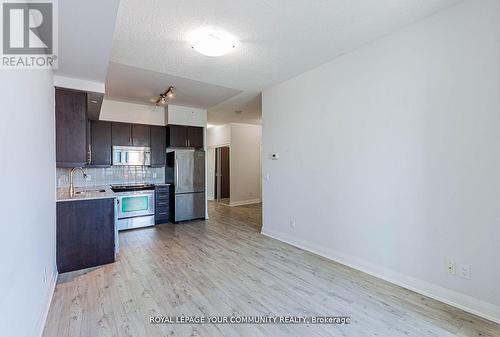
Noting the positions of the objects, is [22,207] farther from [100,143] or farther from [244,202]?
[244,202]

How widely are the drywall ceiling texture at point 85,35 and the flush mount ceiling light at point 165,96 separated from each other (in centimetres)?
154

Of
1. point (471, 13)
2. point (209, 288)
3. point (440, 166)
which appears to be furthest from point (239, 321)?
point (471, 13)

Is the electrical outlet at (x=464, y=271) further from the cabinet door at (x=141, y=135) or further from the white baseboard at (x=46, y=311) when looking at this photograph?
the cabinet door at (x=141, y=135)

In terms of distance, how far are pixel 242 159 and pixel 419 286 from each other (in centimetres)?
614

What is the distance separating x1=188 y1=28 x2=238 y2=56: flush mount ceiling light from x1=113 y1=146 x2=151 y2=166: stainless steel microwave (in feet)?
11.1

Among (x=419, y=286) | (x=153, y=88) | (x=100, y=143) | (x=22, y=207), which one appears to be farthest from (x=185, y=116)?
(x=419, y=286)

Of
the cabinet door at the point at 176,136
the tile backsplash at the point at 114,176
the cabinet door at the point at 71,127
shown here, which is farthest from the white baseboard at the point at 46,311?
the cabinet door at the point at 176,136

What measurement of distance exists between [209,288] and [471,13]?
369 centimetres

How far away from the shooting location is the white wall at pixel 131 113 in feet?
17.3

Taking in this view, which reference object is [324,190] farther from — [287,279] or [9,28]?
[9,28]

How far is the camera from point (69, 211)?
3.05m

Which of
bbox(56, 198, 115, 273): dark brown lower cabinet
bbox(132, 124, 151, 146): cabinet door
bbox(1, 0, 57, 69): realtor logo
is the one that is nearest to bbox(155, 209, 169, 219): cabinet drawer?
bbox(132, 124, 151, 146): cabinet door

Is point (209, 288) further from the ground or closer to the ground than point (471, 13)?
closer to the ground

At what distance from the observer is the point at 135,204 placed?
508 centimetres
